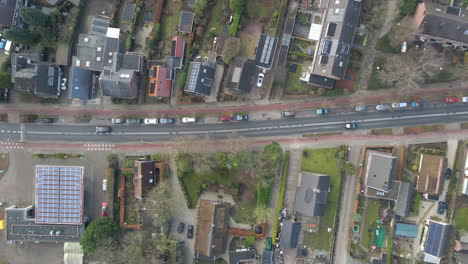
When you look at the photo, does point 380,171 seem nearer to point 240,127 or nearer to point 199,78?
point 240,127

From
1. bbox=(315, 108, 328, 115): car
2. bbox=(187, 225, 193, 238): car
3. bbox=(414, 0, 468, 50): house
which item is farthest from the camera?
bbox=(187, 225, 193, 238): car

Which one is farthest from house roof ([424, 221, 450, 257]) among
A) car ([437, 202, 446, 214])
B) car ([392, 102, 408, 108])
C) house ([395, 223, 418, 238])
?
car ([392, 102, 408, 108])

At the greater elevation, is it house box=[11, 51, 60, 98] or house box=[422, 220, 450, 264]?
house box=[11, 51, 60, 98]

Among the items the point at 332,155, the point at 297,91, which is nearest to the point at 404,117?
the point at 332,155

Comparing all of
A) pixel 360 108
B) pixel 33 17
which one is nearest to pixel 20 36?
pixel 33 17

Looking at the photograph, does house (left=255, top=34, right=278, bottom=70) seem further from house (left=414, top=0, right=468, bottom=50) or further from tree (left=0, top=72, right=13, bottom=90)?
tree (left=0, top=72, right=13, bottom=90)

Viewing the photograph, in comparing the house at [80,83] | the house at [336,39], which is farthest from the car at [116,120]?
the house at [336,39]
